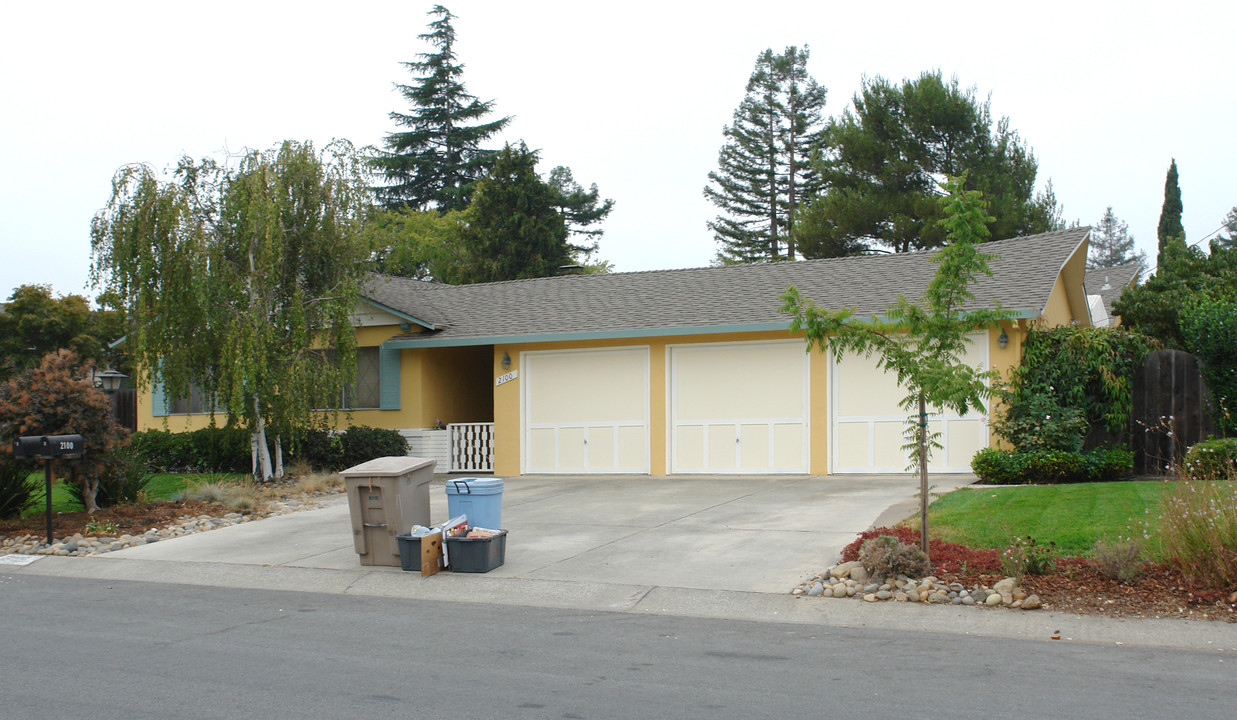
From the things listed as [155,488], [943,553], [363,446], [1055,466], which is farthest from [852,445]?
[155,488]

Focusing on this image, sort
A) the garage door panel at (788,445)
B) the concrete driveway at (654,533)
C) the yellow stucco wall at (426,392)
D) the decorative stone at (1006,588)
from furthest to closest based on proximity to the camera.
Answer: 1. the yellow stucco wall at (426,392)
2. the garage door panel at (788,445)
3. the concrete driveway at (654,533)
4. the decorative stone at (1006,588)

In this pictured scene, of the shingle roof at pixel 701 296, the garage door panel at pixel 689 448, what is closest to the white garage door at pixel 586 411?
the garage door panel at pixel 689 448

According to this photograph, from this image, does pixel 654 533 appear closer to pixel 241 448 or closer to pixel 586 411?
pixel 586 411

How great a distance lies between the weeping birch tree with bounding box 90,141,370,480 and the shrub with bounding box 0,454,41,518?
2.73 m

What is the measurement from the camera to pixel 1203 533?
7168 mm

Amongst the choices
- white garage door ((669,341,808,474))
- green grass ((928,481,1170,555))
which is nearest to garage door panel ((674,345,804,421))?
white garage door ((669,341,808,474))

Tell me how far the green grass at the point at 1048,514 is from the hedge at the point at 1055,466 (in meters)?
0.76

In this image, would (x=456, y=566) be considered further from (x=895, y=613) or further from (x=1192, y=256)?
(x=1192, y=256)

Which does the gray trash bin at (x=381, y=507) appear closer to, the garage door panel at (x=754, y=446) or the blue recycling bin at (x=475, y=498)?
the blue recycling bin at (x=475, y=498)

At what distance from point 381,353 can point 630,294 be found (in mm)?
4929

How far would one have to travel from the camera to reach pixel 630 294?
18.8m

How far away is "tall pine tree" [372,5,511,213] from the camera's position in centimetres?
4534

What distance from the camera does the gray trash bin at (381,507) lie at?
9.47m

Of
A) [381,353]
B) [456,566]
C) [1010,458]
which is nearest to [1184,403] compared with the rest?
[1010,458]
